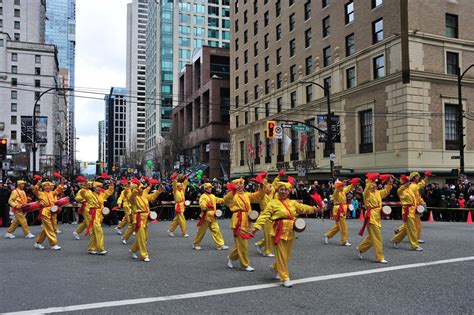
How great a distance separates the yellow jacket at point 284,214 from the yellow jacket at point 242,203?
122cm

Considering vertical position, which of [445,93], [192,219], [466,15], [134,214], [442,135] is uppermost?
[466,15]

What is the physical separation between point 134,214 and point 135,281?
272 centimetres

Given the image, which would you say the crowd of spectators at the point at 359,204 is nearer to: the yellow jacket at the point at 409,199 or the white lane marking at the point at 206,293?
the yellow jacket at the point at 409,199

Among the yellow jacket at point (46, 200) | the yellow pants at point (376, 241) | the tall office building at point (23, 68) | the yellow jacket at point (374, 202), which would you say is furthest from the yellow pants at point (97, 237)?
the tall office building at point (23, 68)

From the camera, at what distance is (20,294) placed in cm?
671

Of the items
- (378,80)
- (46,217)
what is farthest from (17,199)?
(378,80)

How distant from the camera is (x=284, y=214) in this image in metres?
7.39

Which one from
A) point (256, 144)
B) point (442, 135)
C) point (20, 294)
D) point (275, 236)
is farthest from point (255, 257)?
point (256, 144)

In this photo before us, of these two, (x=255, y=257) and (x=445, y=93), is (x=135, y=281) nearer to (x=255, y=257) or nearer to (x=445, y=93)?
(x=255, y=257)

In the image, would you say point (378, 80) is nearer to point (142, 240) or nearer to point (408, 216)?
point (408, 216)

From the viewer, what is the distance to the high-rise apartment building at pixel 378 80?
2573 cm

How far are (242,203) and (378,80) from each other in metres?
21.5

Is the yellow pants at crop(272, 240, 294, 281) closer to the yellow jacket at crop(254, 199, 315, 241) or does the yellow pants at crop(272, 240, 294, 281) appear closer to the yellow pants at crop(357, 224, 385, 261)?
the yellow jacket at crop(254, 199, 315, 241)

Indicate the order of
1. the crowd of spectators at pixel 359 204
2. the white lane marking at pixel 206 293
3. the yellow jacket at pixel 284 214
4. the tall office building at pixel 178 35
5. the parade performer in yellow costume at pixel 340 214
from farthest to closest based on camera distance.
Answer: the tall office building at pixel 178 35 < the crowd of spectators at pixel 359 204 < the parade performer in yellow costume at pixel 340 214 < the yellow jacket at pixel 284 214 < the white lane marking at pixel 206 293
